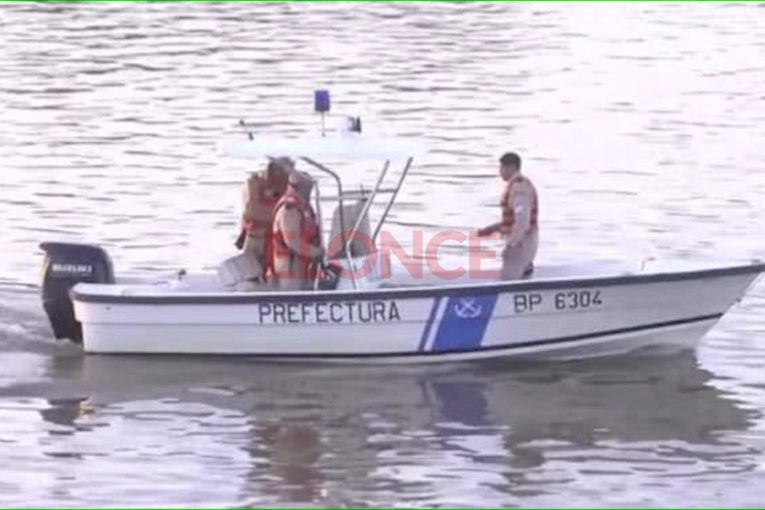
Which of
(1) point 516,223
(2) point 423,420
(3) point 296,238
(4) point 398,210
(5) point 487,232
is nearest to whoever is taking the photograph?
(2) point 423,420

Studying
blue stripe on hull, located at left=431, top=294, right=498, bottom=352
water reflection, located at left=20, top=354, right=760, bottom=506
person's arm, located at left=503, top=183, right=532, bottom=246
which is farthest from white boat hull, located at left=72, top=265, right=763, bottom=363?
person's arm, located at left=503, top=183, right=532, bottom=246

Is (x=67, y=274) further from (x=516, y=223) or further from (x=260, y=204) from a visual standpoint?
(x=516, y=223)

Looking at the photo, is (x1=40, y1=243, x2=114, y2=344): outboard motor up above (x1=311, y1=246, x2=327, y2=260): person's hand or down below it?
below

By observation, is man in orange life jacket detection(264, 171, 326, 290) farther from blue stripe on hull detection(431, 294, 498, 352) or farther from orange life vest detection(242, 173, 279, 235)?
blue stripe on hull detection(431, 294, 498, 352)

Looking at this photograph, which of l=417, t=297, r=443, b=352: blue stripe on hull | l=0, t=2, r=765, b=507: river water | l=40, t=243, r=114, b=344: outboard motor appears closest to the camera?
l=0, t=2, r=765, b=507: river water

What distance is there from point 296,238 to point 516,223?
5.85 ft

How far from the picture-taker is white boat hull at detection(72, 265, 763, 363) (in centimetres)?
1972

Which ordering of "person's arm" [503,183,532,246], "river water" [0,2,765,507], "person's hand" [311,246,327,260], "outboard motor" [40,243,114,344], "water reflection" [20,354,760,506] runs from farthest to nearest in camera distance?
"outboard motor" [40,243,114,344], "person's arm" [503,183,532,246], "person's hand" [311,246,327,260], "river water" [0,2,765,507], "water reflection" [20,354,760,506]

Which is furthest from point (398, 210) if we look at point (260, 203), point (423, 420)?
point (423, 420)

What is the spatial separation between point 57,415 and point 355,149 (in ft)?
10.3

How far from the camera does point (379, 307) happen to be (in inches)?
776

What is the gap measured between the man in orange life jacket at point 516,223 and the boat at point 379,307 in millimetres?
230

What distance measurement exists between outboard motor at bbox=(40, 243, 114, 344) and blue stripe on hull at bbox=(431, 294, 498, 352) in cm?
283

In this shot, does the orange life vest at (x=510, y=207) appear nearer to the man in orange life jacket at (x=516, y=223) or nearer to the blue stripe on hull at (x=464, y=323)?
the man in orange life jacket at (x=516, y=223)
